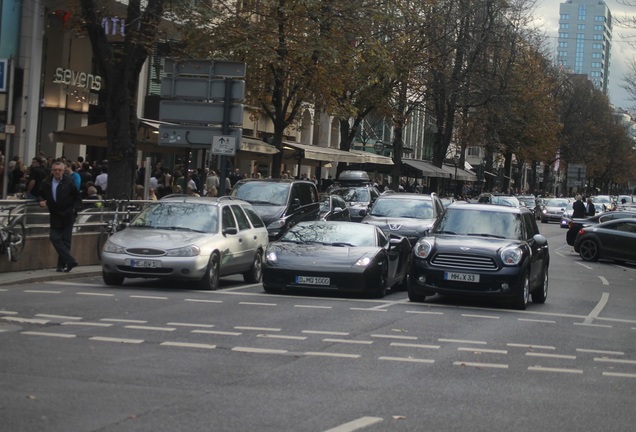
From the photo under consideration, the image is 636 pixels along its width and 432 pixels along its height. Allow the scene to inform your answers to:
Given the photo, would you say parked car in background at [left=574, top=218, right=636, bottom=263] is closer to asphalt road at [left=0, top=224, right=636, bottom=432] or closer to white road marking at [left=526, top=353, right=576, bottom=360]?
asphalt road at [left=0, top=224, right=636, bottom=432]

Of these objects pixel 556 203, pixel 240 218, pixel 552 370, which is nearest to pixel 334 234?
pixel 240 218

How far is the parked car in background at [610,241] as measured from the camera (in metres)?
36.2

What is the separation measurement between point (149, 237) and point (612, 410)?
10907 millimetres

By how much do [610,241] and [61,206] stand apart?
866 inches

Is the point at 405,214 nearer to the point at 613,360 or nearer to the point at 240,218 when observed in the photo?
the point at 240,218

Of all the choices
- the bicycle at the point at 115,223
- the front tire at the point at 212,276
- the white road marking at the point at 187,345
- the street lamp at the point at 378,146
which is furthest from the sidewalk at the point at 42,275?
the street lamp at the point at 378,146

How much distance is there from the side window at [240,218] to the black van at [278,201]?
6020 mm

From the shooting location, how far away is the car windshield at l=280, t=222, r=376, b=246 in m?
19.3

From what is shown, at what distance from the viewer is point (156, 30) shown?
955 inches

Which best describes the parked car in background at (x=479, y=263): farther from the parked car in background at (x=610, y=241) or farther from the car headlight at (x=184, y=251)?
the parked car in background at (x=610, y=241)

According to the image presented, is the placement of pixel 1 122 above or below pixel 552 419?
above

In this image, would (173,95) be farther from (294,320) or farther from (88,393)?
(88,393)

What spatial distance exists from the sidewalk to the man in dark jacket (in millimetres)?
290

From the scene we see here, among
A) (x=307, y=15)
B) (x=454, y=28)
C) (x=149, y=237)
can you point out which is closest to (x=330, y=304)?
(x=149, y=237)
